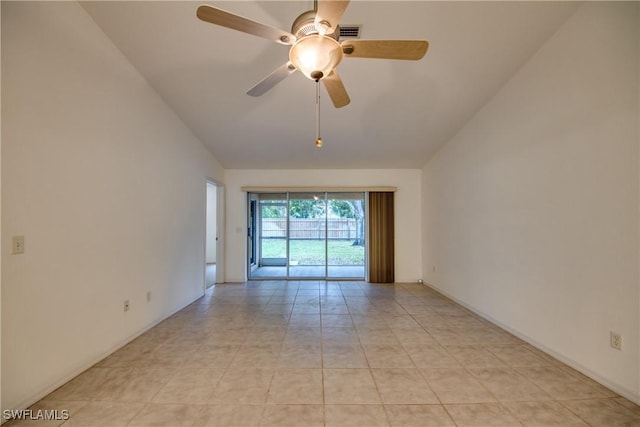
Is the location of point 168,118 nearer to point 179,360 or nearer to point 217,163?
point 217,163

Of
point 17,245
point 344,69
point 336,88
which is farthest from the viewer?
point 344,69

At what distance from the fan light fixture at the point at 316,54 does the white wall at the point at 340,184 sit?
163 inches

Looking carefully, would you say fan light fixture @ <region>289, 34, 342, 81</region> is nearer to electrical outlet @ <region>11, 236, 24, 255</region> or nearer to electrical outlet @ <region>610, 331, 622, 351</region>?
electrical outlet @ <region>11, 236, 24, 255</region>

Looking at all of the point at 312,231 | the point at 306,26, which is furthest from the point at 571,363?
the point at 312,231

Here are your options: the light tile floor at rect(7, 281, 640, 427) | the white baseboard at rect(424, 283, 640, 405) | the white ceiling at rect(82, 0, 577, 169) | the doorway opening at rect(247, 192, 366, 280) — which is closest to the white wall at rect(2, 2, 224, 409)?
the light tile floor at rect(7, 281, 640, 427)

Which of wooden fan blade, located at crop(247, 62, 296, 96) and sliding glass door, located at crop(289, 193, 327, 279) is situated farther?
sliding glass door, located at crop(289, 193, 327, 279)

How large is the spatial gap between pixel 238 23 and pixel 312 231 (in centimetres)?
471

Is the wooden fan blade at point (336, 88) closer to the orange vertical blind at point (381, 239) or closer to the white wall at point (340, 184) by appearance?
the white wall at point (340, 184)

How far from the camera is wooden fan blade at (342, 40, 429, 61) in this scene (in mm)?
1650

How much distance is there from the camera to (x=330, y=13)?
4.91 ft

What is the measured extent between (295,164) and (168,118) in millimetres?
2471

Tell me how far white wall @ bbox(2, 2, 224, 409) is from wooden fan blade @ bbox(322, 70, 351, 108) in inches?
81.3

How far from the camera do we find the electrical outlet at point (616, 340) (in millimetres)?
2055

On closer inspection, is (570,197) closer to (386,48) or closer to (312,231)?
(386,48)
